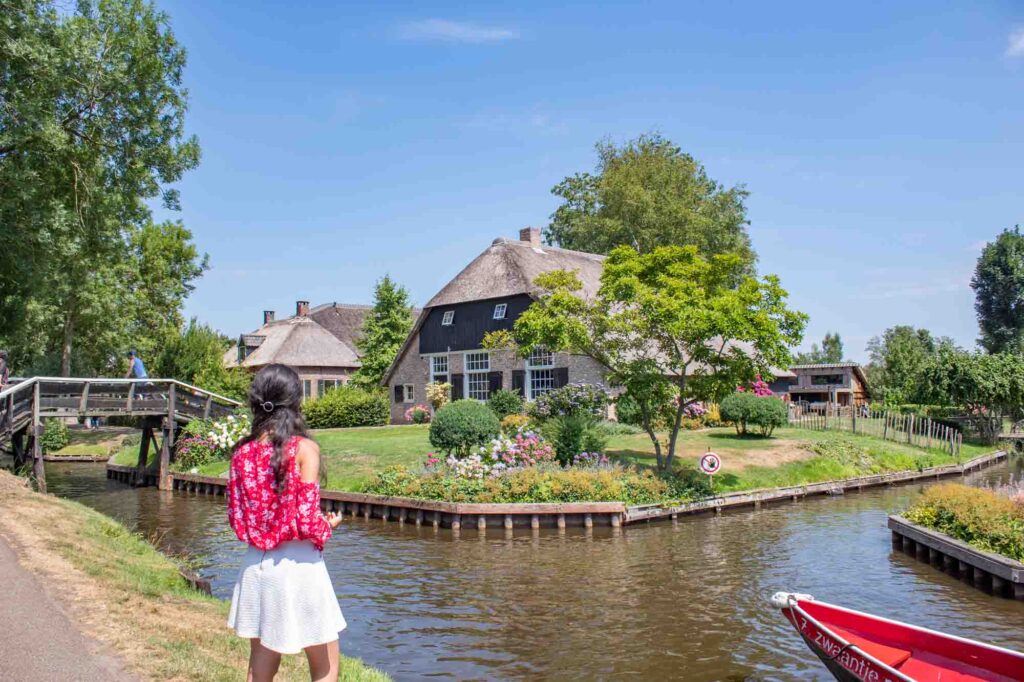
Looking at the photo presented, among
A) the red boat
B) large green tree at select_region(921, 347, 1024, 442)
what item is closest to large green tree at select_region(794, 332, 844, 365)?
large green tree at select_region(921, 347, 1024, 442)

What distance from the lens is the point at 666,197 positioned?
4644 centimetres

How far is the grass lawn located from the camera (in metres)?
21.7

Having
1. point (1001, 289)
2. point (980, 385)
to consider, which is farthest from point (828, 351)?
point (980, 385)

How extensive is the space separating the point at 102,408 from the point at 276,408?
21.8m

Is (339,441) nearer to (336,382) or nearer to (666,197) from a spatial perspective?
(336,382)

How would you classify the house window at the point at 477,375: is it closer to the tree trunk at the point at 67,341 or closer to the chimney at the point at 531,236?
the chimney at the point at 531,236

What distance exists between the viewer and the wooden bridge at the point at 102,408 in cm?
2033

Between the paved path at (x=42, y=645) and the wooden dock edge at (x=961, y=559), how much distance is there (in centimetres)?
1177

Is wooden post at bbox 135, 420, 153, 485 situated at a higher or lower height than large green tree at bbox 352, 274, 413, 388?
lower

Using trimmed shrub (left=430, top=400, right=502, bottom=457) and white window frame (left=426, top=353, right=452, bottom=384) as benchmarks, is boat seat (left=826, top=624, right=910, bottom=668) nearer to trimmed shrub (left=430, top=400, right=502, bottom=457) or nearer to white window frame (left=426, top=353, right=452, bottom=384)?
trimmed shrub (left=430, top=400, right=502, bottom=457)

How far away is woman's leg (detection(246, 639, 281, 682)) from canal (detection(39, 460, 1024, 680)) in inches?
179

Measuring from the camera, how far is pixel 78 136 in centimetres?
1917

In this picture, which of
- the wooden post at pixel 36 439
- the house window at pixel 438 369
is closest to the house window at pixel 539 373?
the house window at pixel 438 369

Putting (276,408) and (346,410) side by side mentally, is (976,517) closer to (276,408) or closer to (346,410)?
(276,408)
